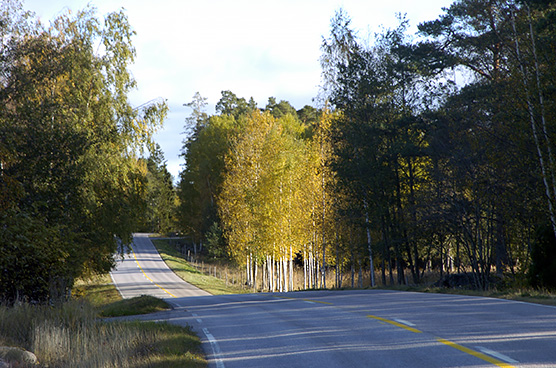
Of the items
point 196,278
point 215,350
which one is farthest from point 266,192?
point 215,350

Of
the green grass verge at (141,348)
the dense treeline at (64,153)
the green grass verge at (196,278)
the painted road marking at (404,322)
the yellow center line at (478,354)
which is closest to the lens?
the yellow center line at (478,354)

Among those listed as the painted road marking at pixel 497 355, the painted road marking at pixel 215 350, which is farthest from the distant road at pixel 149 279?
the painted road marking at pixel 497 355

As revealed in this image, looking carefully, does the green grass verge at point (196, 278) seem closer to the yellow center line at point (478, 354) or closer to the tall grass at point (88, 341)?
the tall grass at point (88, 341)

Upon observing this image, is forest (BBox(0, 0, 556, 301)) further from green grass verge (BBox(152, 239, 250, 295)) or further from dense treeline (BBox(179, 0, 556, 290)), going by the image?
green grass verge (BBox(152, 239, 250, 295))

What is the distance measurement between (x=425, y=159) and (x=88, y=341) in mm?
22297

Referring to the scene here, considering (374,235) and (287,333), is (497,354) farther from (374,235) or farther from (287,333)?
(374,235)

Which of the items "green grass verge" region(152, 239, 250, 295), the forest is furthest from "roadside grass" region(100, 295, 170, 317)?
"green grass verge" region(152, 239, 250, 295)

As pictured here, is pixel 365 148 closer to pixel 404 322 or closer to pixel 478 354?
pixel 404 322

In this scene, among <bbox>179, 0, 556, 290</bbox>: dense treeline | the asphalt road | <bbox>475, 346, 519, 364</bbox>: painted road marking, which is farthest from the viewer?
<bbox>179, 0, 556, 290</bbox>: dense treeline

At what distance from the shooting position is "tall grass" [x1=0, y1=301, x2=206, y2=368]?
9.62 metres

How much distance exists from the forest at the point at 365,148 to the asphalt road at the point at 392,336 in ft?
22.9

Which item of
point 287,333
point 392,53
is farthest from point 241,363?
point 392,53

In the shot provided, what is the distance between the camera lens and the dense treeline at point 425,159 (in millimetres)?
20562

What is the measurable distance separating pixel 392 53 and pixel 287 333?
906 inches
